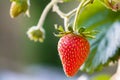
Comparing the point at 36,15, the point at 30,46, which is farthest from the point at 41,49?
the point at 36,15

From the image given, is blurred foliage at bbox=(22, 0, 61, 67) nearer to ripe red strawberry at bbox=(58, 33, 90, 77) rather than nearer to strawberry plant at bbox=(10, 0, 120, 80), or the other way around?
strawberry plant at bbox=(10, 0, 120, 80)

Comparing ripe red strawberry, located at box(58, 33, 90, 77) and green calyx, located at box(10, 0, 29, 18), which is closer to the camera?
ripe red strawberry, located at box(58, 33, 90, 77)

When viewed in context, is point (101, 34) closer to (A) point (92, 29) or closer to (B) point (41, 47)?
(A) point (92, 29)

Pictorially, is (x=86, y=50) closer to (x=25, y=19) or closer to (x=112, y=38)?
(x=112, y=38)

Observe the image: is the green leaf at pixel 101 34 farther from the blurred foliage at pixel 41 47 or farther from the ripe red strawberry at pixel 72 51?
the blurred foliage at pixel 41 47

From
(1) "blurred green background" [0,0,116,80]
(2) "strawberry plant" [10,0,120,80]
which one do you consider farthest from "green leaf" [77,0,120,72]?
(1) "blurred green background" [0,0,116,80]

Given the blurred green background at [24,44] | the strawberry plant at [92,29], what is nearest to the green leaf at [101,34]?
the strawberry plant at [92,29]
